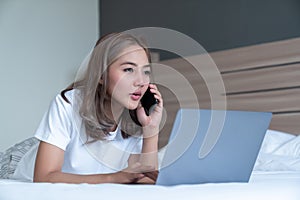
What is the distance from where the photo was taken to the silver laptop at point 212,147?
1.00 meters

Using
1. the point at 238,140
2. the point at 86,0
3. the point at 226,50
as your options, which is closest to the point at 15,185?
the point at 238,140

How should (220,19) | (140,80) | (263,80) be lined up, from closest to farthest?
(140,80), (263,80), (220,19)

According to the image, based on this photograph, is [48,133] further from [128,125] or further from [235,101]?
[235,101]

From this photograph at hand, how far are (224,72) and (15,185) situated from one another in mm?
2107

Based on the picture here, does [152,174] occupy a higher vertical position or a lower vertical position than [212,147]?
lower

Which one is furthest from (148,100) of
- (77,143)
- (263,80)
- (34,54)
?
(34,54)

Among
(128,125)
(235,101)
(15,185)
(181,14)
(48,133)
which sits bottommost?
(15,185)

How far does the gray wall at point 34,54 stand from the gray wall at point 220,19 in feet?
1.39

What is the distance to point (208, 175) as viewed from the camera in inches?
40.3

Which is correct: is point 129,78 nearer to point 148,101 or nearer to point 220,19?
point 148,101

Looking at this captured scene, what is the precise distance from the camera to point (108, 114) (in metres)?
1.47

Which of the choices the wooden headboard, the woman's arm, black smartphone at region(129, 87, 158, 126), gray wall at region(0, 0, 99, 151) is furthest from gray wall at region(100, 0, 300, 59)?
the woman's arm

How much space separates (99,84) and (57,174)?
0.37m

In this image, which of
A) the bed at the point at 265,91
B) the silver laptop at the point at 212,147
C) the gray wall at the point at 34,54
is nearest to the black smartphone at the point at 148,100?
the silver laptop at the point at 212,147
